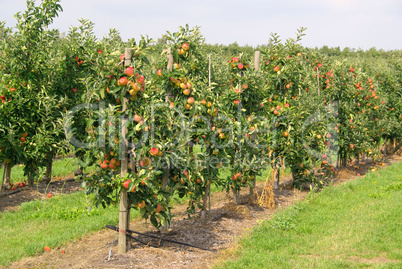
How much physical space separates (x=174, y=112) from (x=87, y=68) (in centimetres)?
411

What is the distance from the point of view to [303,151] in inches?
313

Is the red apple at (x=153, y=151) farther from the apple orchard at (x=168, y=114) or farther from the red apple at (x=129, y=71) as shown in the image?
the red apple at (x=129, y=71)

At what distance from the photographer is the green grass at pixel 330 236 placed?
4480 millimetres

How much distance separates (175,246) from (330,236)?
2143 millimetres

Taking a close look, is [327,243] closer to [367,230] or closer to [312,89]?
[367,230]

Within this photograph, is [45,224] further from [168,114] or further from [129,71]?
[129,71]

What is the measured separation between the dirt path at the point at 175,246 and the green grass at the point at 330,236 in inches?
15.0

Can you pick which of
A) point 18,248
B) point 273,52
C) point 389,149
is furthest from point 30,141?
point 389,149

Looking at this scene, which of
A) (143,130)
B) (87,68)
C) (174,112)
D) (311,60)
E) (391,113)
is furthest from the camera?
(391,113)

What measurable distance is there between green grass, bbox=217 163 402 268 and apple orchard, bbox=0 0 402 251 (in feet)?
3.44

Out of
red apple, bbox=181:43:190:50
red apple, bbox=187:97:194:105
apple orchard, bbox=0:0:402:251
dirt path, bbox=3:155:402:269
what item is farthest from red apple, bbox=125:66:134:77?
dirt path, bbox=3:155:402:269

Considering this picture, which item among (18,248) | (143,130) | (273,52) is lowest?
(18,248)

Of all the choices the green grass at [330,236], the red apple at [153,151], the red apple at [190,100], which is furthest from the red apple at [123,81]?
the green grass at [330,236]

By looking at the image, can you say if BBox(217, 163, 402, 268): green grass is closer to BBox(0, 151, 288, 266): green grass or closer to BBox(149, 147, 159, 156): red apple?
BBox(0, 151, 288, 266): green grass
